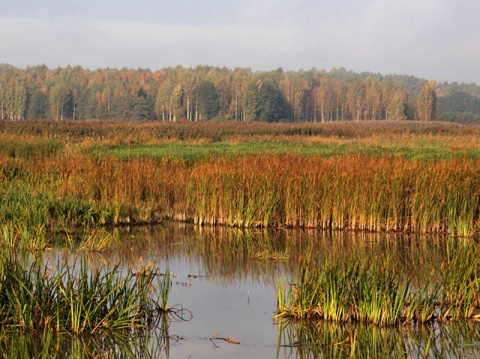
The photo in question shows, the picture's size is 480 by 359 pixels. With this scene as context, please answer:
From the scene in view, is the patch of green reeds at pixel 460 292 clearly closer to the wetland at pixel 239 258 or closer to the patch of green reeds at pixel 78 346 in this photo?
the wetland at pixel 239 258

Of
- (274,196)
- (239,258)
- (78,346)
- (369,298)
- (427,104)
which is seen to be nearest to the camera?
(78,346)

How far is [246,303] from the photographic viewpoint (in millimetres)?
9492

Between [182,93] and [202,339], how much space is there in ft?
349

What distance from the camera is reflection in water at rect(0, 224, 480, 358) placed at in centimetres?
747

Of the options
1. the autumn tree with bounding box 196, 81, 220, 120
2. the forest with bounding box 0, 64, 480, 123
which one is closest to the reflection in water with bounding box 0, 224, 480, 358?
the forest with bounding box 0, 64, 480, 123

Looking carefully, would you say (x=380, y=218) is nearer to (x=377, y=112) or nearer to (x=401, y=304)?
(x=401, y=304)

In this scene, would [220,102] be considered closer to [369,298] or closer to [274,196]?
[274,196]

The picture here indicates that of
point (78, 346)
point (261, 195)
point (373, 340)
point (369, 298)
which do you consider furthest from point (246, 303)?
point (261, 195)

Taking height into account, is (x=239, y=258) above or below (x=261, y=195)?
below

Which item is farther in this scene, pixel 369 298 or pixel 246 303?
A: pixel 246 303

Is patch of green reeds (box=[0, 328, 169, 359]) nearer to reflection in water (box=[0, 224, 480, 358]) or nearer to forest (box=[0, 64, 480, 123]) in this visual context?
reflection in water (box=[0, 224, 480, 358])

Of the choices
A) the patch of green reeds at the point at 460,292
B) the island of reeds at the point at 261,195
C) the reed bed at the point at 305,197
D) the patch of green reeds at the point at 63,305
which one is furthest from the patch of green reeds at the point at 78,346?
the reed bed at the point at 305,197

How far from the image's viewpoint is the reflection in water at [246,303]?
7473 millimetres

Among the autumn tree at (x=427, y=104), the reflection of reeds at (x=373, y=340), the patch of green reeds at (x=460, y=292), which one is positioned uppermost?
the autumn tree at (x=427, y=104)
